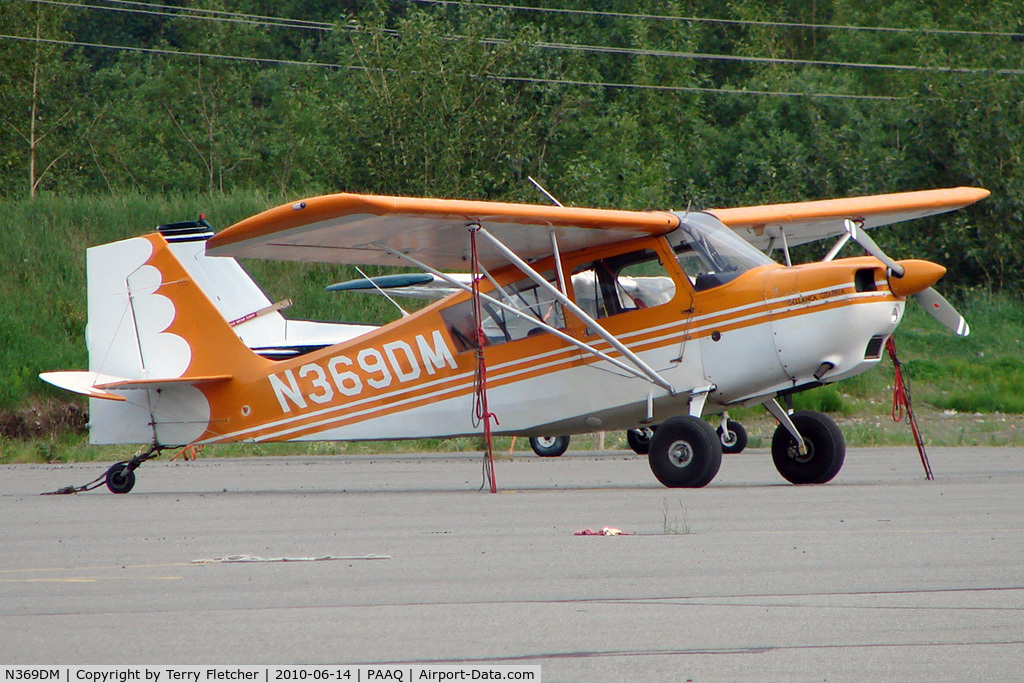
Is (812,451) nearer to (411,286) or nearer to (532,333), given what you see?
(532,333)

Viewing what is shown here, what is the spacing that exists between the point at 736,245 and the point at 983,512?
3707 mm

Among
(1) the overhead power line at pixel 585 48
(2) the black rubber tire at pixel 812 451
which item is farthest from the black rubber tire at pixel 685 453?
(1) the overhead power line at pixel 585 48

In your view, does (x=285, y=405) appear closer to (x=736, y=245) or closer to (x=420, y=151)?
(x=736, y=245)

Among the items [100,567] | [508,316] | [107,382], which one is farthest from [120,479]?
[100,567]

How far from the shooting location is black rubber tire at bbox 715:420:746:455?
17266mm

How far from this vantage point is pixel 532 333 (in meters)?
11.8

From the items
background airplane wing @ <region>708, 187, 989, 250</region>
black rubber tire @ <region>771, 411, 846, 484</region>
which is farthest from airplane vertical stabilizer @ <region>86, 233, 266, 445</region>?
black rubber tire @ <region>771, 411, 846, 484</region>

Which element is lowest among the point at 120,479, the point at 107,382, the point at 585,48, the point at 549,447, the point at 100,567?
the point at 549,447

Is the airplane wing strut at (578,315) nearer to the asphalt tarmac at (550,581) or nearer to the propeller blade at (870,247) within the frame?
the asphalt tarmac at (550,581)

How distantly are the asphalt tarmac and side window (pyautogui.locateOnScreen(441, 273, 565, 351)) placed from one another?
5.50 ft

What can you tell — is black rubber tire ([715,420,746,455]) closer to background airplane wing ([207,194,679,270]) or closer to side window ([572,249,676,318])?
side window ([572,249,676,318])

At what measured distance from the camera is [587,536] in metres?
7.41

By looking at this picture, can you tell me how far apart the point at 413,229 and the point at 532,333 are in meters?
1.70
